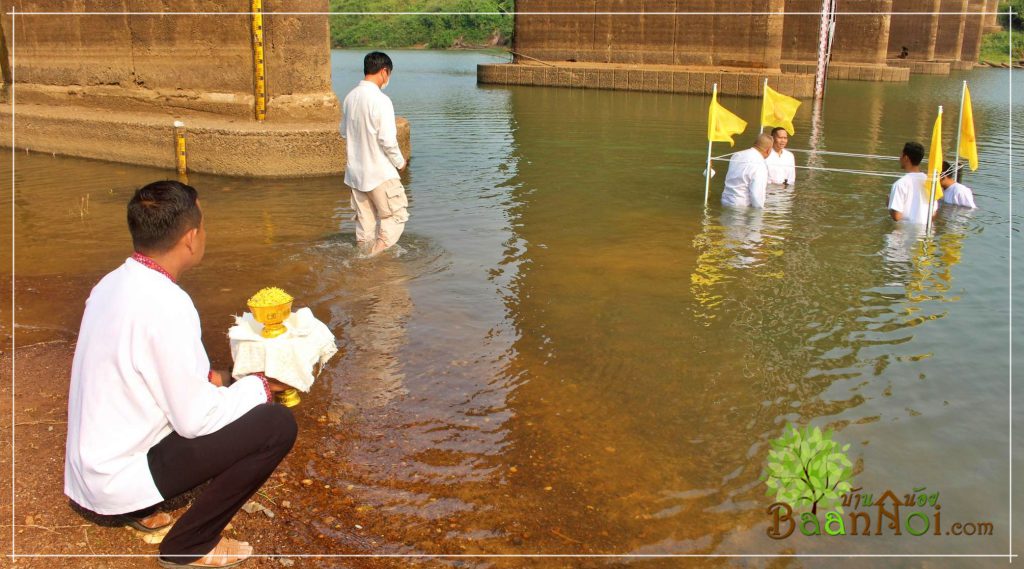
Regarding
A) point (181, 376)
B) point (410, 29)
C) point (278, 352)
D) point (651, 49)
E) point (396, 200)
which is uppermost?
point (410, 29)

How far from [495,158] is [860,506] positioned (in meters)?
11.0

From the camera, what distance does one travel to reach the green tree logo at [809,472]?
4121 mm

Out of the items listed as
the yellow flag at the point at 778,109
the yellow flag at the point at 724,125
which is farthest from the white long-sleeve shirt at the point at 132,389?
the yellow flag at the point at 778,109

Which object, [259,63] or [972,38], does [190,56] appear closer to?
[259,63]

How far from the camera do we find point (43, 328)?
625 cm

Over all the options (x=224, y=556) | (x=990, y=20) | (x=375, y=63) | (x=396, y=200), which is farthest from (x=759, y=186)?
(x=990, y=20)

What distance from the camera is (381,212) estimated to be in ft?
26.0

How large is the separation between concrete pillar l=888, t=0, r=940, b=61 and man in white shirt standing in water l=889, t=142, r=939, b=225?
135 ft

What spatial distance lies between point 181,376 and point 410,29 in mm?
80327

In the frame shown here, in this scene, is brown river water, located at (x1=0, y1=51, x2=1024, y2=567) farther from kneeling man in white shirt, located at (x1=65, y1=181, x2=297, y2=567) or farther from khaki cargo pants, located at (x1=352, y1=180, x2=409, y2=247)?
kneeling man in white shirt, located at (x1=65, y1=181, x2=297, y2=567)

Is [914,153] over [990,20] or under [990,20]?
under

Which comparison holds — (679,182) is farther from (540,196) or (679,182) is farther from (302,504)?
(302,504)

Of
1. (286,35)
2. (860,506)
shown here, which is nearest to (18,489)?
(860,506)

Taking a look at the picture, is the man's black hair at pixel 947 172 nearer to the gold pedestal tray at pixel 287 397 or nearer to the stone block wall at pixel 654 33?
the gold pedestal tray at pixel 287 397
